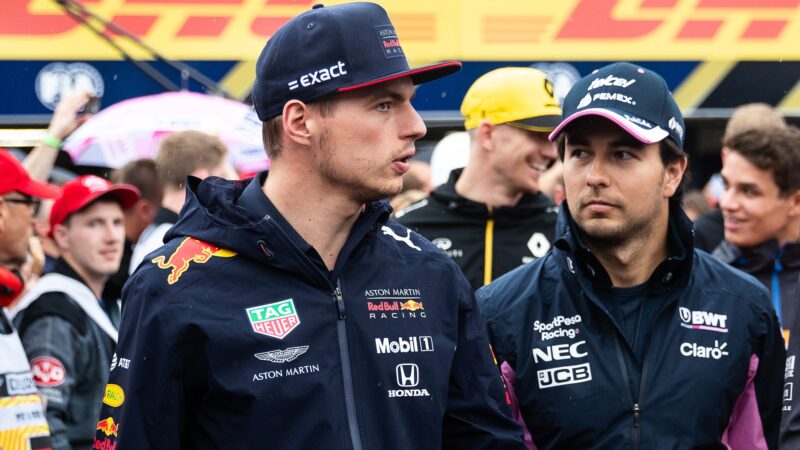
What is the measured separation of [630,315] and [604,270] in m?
0.15

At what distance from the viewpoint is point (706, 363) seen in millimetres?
3768

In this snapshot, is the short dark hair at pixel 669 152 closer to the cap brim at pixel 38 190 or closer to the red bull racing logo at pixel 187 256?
the red bull racing logo at pixel 187 256

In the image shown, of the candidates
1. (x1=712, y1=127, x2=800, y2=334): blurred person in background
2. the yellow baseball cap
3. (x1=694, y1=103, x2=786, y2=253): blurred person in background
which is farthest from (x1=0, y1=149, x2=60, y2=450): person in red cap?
(x1=694, y1=103, x2=786, y2=253): blurred person in background

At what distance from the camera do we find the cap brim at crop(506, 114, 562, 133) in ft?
Answer: 19.5

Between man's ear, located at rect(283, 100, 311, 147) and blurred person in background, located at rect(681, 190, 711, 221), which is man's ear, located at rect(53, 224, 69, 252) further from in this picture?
blurred person in background, located at rect(681, 190, 711, 221)

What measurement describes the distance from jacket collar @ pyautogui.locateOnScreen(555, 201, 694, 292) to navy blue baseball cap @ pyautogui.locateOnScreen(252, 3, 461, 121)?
31.2 inches

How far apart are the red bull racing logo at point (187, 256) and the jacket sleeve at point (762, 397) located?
63.0 inches

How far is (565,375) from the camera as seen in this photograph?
12.4ft

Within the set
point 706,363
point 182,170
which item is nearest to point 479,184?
point 182,170

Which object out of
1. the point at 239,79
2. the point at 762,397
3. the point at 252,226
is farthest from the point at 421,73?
the point at 239,79

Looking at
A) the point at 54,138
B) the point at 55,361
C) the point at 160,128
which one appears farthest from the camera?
the point at 160,128

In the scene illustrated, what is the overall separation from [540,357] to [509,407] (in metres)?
0.34

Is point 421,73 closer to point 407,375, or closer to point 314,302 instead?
point 314,302

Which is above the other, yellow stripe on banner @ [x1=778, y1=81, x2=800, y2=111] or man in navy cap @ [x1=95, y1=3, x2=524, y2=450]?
yellow stripe on banner @ [x1=778, y1=81, x2=800, y2=111]
